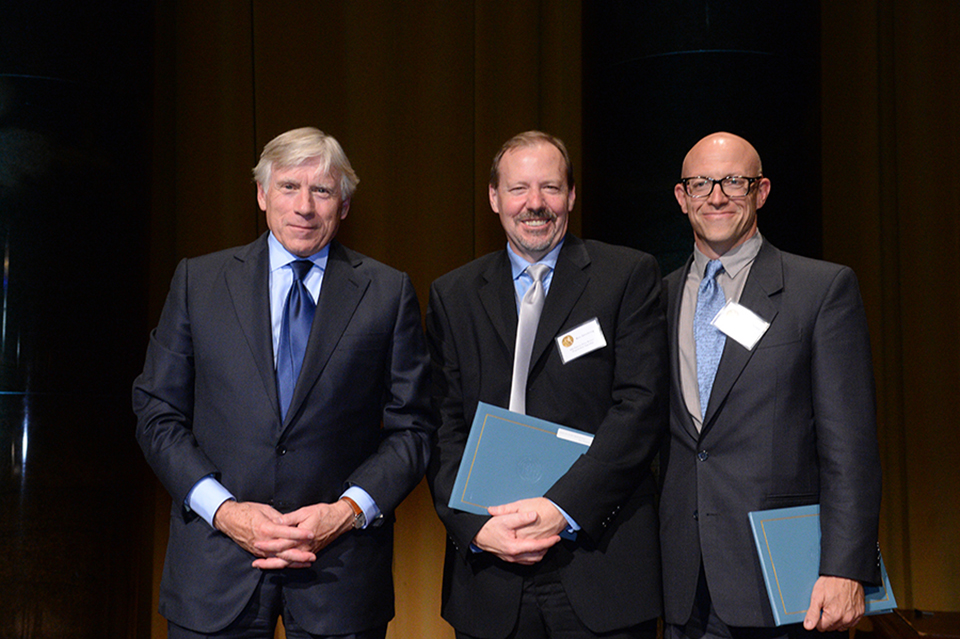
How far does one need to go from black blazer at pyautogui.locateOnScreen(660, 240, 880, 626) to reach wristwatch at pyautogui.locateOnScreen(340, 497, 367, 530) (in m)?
0.71

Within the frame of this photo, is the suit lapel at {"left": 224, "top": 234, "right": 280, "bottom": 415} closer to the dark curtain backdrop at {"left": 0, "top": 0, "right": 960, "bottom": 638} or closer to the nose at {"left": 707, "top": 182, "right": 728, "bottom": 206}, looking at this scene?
the nose at {"left": 707, "top": 182, "right": 728, "bottom": 206}

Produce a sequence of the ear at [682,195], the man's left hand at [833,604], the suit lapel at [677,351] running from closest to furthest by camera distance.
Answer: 1. the man's left hand at [833,604]
2. the suit lapel at [677,351]
3. the ear at [682,195]

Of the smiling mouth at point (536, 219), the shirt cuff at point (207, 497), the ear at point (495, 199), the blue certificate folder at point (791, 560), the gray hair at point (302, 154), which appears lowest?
the blue certificate folder at point (791, 560)

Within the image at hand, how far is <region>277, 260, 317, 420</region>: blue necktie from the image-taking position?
1.88 meters

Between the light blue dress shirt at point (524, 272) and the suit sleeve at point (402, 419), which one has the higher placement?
the light blue dress shirt at point (524, 272)

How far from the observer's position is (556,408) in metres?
1.93

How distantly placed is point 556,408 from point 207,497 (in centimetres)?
82

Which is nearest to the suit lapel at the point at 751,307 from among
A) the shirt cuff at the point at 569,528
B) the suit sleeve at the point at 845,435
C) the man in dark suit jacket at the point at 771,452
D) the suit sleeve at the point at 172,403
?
the man in dark suit jacket at the point at 771,452

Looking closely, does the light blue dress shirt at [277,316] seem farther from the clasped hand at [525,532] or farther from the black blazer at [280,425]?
the clasped hand at [525,532]

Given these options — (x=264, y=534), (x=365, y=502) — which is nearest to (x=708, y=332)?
(x=365, y=502)

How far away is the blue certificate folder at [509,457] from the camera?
1837 mm

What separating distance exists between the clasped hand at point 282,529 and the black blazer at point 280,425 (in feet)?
0.17

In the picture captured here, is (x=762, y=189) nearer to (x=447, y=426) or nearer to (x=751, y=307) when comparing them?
(x=751, y=307)

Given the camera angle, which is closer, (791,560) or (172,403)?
(791,560)
